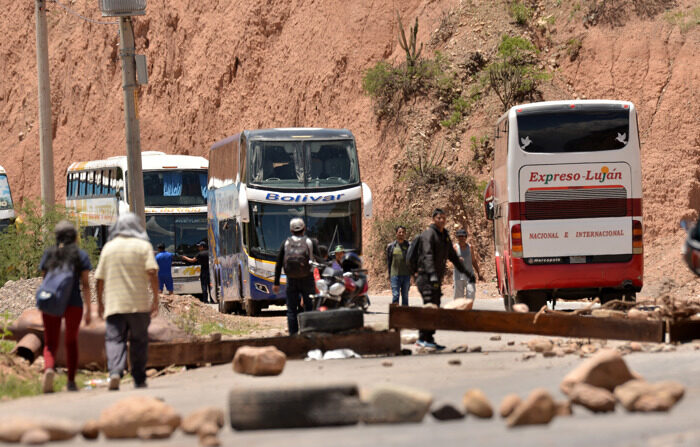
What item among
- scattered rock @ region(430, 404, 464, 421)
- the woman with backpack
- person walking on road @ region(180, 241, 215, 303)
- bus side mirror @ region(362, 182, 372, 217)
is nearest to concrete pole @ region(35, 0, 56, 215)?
person walking on road @ region(180, 241, 215, 303)

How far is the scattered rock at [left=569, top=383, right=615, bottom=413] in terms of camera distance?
916 centimetres

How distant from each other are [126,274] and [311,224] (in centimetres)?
1422

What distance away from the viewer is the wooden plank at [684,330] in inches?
587

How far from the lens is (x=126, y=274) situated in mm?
12109

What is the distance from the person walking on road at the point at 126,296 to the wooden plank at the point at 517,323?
3627 mm

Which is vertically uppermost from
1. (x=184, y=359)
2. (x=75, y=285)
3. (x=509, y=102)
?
(x=509, y=102)

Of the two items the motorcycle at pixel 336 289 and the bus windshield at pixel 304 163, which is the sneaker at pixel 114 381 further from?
the bus windshield at pixel 304 163

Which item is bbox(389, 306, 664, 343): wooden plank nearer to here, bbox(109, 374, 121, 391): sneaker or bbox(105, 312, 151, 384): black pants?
bbox(105, 312, 151, 384): black pants

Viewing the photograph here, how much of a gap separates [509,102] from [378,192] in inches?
238

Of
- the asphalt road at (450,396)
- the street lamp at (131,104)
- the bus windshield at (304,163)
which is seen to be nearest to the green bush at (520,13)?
the bus windshield at (304,163)

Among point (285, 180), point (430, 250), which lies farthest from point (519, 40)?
point (430, 250)

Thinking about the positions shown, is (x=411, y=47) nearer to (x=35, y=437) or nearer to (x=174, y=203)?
(x=174, y=203)

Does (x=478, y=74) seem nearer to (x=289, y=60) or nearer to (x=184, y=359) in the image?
(x=289, y=60)

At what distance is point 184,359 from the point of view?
1410 centimetres
